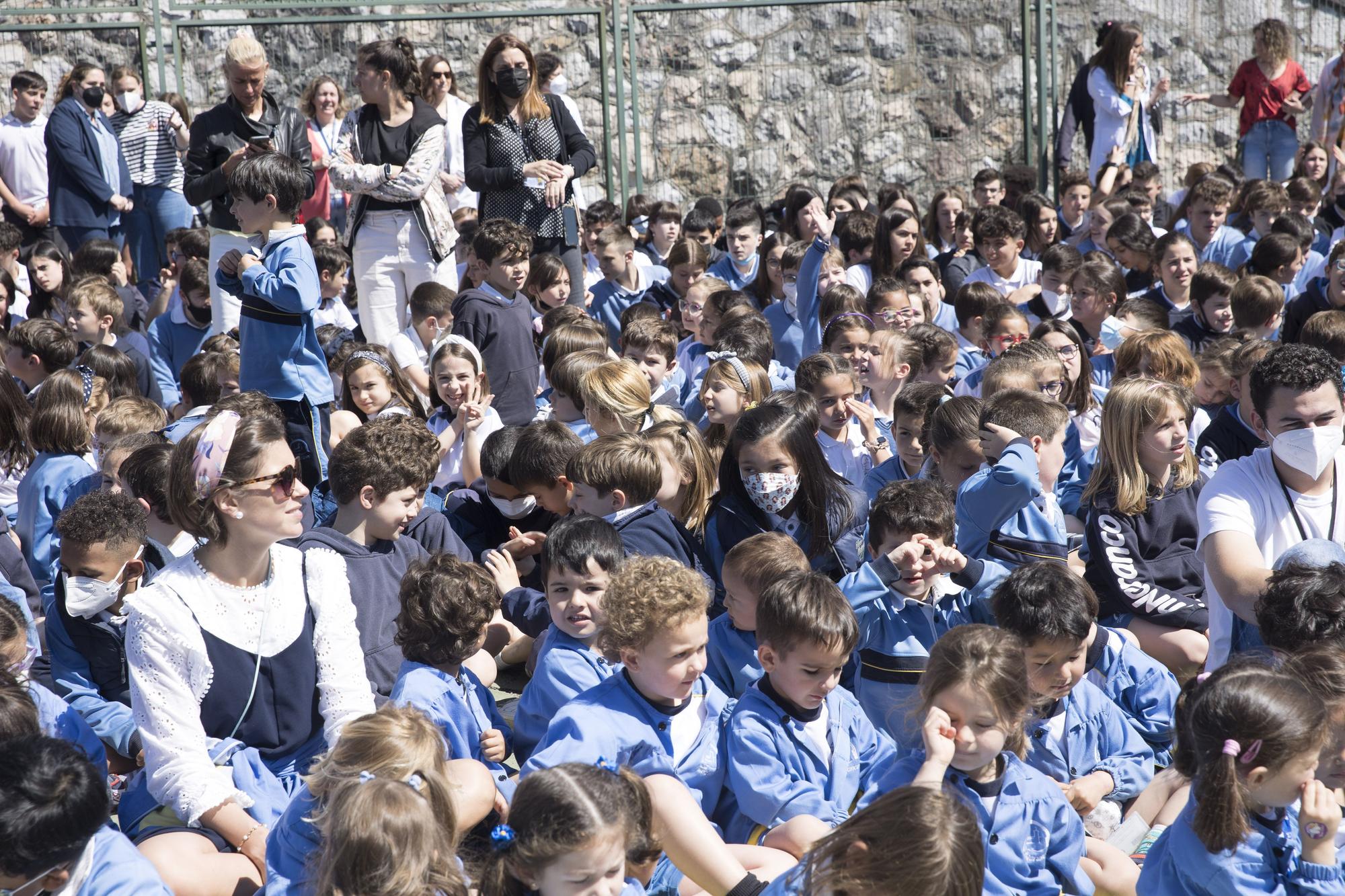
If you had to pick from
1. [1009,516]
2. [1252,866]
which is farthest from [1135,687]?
[1252,866]

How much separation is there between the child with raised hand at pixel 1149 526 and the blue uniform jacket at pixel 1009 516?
290 millimetres

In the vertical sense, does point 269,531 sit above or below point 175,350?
above

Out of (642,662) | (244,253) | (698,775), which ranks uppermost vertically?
(244,253)

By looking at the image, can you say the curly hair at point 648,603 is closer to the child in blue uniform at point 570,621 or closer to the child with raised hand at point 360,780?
the child in blue uniform at point 570,621

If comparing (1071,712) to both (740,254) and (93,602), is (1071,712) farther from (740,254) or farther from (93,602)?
(740,254)

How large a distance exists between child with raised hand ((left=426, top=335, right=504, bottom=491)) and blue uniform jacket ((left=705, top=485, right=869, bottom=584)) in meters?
1.28

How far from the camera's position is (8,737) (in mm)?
2852

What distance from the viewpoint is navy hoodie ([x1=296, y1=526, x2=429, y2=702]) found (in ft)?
12.9

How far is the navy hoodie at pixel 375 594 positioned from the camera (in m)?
3.93

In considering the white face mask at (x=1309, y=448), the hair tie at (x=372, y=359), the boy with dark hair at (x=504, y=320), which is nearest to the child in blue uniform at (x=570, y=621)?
the white face mask at (x=1309, y=448)

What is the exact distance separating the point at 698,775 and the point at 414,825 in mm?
1033

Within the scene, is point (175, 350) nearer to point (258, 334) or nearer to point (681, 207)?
point (258, 334)

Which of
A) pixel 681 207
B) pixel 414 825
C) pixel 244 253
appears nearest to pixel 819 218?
pixel 244 253

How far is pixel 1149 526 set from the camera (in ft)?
15.2
